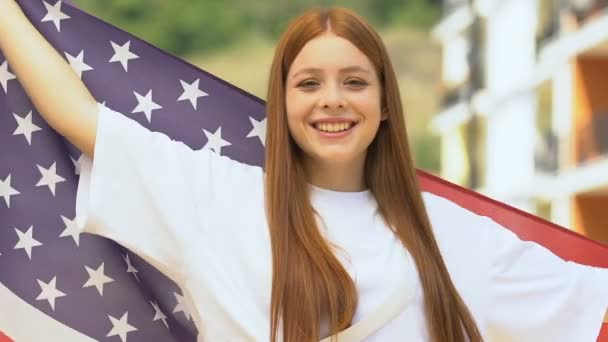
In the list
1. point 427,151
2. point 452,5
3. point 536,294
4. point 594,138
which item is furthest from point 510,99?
point 536,294

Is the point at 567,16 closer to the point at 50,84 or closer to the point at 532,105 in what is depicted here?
the point at 532,105

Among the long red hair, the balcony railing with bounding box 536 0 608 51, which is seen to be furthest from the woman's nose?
the balcony railing with bounding box 536 0 608 51

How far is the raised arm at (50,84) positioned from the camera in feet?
9.96

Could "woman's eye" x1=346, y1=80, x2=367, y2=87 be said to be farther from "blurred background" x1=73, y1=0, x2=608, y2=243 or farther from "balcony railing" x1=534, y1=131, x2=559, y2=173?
"balcony railing" x1=534, y1=131, x2=559, y2=173

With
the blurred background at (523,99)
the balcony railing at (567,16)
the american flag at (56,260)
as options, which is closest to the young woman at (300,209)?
the american flag at (56,260)

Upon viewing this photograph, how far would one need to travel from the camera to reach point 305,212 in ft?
10.1

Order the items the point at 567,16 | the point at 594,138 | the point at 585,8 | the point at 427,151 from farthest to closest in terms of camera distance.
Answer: the point at 427,151 < the point at 567,16 < the point at 585,8 < the point at 594,138

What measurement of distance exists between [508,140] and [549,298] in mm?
20622

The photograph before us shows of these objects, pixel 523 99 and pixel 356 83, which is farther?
pixel 523 99

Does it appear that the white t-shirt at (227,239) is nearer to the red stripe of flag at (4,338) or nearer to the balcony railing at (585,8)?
the red stripe of flag at (4,338)

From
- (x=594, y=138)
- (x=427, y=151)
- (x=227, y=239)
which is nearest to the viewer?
(x=227, y=239)

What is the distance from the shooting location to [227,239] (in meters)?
3.01

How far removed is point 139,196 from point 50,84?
0.31m

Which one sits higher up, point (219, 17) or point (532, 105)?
point (219, 17)
